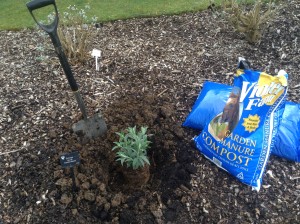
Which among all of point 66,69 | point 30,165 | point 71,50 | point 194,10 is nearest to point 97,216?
point 30,165

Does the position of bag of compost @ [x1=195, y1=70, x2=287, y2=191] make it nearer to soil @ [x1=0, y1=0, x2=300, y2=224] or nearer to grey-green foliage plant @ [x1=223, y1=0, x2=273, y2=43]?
soil @ [x1=0, y1=0, x2=300, y2=224]

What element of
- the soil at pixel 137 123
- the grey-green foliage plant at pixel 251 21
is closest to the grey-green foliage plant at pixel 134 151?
the soil at pixel 137 123

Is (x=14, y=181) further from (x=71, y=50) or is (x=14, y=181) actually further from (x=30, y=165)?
(x=71, y=50)

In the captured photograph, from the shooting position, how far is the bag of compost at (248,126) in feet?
6.58

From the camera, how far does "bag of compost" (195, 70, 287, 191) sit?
2006mm

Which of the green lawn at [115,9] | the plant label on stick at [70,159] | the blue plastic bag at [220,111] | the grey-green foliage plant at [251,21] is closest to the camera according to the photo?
the plant label on stick at [70,159]

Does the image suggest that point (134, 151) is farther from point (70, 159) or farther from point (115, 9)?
point (115, 9)

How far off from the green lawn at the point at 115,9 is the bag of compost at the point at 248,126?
2132mm

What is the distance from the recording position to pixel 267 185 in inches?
87.0

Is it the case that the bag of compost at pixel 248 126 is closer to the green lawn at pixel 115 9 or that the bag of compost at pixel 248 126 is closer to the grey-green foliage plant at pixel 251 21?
the grey-green foliage plant at pixel 251 21

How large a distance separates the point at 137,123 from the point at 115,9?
7.03ft

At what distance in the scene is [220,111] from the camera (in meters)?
2.45

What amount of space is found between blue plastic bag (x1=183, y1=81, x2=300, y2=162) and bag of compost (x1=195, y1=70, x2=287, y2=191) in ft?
0.70

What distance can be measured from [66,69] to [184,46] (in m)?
1.61
